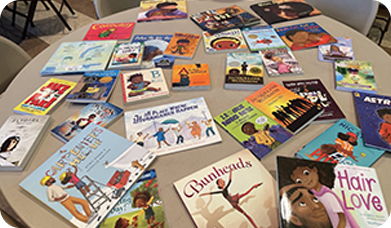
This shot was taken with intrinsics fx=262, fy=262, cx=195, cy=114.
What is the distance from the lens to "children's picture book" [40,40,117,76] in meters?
1.06

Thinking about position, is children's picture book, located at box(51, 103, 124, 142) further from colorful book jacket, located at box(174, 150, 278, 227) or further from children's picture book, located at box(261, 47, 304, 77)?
children's picture book, located at box(261, 47, 304, 77)

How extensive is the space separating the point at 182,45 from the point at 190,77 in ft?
0.77

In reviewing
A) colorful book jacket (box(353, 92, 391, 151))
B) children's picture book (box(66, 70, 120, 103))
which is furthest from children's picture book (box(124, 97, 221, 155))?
colorful book jacket (box(353, 92, 391, 151))

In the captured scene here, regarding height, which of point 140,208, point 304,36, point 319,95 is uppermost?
point 304,36

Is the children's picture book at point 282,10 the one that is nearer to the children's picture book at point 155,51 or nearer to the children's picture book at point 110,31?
the children's picture book at point 155,51

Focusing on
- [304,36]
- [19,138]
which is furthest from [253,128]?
[19,138]

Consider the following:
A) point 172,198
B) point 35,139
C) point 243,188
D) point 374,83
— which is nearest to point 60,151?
point 35,139

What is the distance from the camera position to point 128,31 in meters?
1.26

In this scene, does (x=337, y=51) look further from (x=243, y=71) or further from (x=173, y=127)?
(x=173, y=127)

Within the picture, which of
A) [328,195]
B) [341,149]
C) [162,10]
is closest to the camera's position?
[328,195]

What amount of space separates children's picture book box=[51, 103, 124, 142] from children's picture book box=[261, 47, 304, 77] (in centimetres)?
59

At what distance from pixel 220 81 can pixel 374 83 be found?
0.55m

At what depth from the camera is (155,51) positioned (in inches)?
45.0

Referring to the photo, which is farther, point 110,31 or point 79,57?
point 110,31
